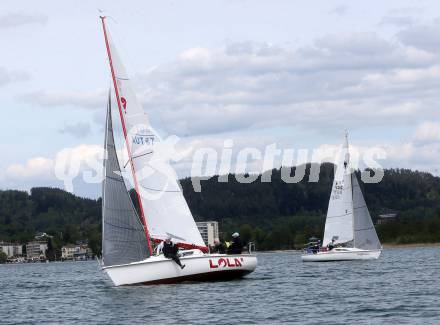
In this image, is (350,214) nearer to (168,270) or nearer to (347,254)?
(347,254)

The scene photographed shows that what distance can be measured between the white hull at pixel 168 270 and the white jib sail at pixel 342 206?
35030 mm

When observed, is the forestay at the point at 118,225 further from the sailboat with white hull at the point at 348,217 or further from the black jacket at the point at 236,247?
the sailboat with white hull at the point at 348,217

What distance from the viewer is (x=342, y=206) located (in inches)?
3002

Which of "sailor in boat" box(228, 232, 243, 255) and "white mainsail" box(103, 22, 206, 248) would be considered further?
"sailor in boat" box(228, 232, 243, 255)

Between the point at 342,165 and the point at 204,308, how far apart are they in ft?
142

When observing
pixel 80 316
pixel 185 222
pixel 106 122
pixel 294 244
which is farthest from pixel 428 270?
pixel 294 244

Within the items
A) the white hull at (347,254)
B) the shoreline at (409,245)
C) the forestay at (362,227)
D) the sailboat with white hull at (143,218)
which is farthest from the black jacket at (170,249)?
the shoreline at (409,245)

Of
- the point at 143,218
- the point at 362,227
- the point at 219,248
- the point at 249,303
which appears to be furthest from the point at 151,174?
the point at 362,227

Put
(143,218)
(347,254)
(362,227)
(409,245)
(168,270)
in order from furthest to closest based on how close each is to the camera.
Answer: (409,245), (362,227), (347,254), (143,218), (168,270)

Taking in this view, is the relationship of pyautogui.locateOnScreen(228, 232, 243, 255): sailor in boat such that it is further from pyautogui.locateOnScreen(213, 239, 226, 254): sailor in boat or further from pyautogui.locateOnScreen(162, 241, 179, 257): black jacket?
pyautogui.locateOnScreen(162, 241, 179, 257): black jacket

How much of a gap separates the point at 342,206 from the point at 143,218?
36.5 meters

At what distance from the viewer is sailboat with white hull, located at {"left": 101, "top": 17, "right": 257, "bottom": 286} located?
41.1 metres

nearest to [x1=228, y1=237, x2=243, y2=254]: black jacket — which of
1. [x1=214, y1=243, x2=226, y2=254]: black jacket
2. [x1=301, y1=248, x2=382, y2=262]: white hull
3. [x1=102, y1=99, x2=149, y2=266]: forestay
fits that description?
[x1=214, y1=243, x2=226, y2=254]: black jacket

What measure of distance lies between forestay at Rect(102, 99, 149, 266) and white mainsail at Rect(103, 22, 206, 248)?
634mm
